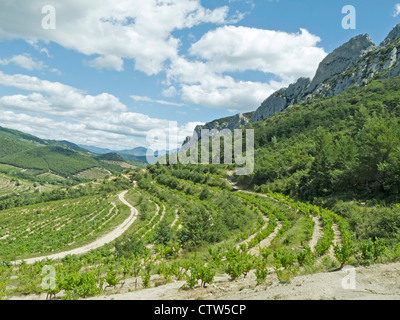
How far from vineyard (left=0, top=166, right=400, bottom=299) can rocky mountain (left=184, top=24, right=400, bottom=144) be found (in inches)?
5060

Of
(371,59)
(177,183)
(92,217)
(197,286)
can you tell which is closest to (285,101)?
(371,59)

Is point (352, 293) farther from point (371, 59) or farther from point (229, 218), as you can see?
point (371, 59)

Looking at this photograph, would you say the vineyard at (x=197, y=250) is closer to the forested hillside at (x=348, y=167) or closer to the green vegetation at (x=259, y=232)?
the green vegetation at (x=259, y=232)

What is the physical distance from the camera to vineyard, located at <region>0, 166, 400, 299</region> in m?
11.7

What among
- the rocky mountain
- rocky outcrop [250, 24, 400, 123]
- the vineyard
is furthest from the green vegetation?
rocky outcrop [250, 24, 400, 123]

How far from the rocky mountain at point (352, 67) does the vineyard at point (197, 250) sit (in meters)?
129

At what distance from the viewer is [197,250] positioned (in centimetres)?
2478

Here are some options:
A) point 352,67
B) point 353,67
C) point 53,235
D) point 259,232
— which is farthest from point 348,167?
point 352,67

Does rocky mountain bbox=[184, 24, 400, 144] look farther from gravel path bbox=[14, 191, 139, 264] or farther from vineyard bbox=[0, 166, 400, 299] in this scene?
gravel path bbox=[14, 191, 139, 264]

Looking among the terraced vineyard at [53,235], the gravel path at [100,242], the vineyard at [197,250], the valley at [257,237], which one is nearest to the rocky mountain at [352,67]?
the valley at [257,237]

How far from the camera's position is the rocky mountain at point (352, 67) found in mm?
138125
